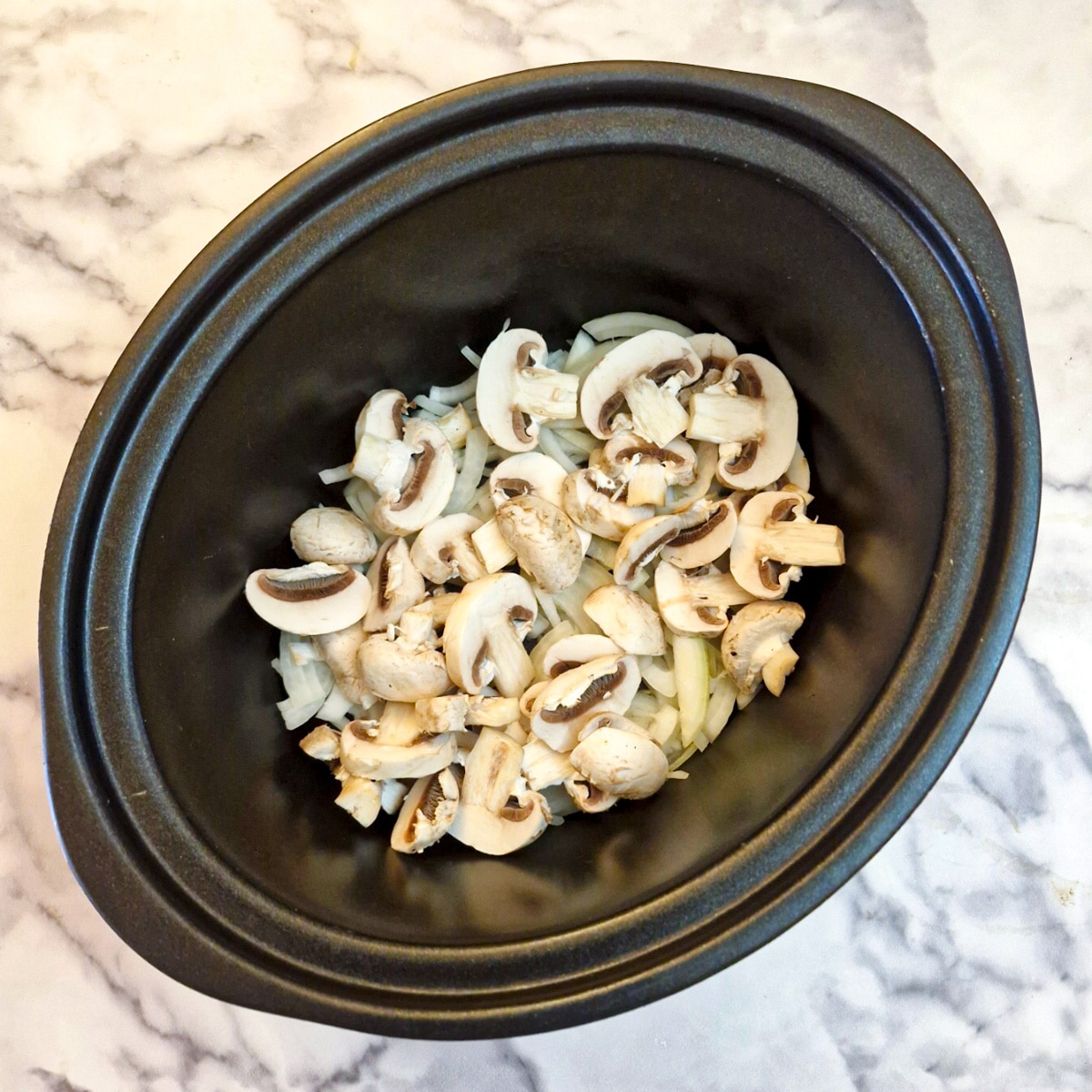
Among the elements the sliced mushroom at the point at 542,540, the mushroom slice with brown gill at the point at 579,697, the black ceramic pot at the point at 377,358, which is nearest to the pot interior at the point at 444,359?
the black ceramic pot at the point at 377,358

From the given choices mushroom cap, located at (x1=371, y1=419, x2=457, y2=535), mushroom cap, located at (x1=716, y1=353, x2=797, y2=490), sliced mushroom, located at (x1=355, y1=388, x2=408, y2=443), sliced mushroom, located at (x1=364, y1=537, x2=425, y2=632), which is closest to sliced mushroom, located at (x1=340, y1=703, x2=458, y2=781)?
sliced mushroom, located at (x1=364, y1=537, x2=425, y2=632)

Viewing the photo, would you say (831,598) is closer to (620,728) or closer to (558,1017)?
(620,728)

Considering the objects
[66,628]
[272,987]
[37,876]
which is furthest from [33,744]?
[272,987]

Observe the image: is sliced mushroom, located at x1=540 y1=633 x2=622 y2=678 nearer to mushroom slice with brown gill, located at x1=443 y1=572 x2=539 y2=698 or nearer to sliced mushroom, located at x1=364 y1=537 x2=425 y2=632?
mushroom slice with brown gill, located at x1=443 y1=572 x2=539 y2=698

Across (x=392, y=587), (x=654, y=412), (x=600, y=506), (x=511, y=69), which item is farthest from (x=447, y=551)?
(x=511, y=69)

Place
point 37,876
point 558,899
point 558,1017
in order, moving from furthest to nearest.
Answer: point 37,876
point 558,899
point 558,1017

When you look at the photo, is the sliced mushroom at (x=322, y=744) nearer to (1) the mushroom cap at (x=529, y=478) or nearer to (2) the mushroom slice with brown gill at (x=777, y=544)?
(1) the mushroom cap at (x=529, y=478)
